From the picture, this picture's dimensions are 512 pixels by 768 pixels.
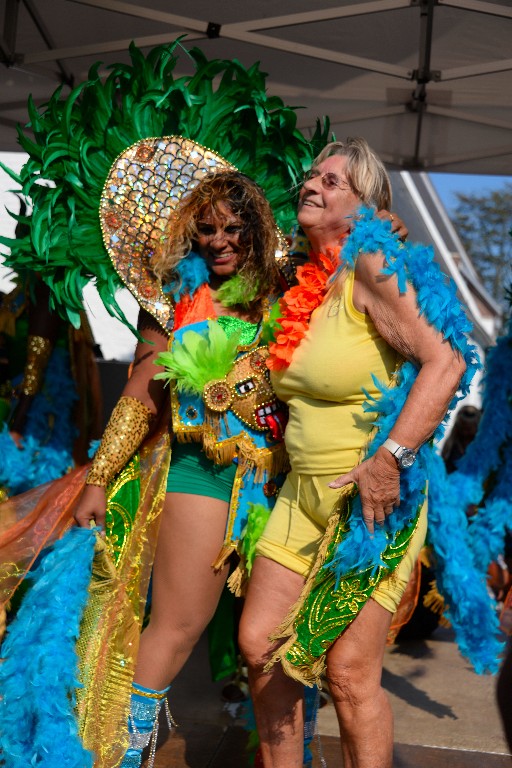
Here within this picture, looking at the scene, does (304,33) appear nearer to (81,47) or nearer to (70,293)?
(81,47)

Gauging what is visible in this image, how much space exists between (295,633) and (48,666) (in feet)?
2.31

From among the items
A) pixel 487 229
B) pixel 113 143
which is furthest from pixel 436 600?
pixel 487 229

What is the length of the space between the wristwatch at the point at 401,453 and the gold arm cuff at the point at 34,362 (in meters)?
2.33

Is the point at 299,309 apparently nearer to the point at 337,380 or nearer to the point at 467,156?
the point at 337,380

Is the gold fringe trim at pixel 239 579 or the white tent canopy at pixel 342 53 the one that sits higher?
the white tent canopy at pixel 342 53

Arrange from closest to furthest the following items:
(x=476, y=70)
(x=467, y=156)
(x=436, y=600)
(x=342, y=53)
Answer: (x=436, y=600) → (x=476, y=70) → (x=342, y=53) → (x=467, y=156)

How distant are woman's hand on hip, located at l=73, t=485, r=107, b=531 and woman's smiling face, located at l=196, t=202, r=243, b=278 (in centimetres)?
76

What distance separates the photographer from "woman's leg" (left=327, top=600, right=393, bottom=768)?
7.02ft

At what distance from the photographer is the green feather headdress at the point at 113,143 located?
279 centimetres

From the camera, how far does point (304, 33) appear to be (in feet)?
14.1

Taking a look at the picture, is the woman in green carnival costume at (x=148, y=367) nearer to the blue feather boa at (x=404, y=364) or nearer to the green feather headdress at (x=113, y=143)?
the green feather headdress at (x=113, y=143)

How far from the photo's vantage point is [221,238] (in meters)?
2.71

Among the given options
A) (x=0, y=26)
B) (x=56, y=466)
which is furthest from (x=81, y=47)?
(x=56, y=466)

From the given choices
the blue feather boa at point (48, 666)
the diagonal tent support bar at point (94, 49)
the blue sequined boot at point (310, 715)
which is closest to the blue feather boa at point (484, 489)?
the blue sequined boot at point (310, 715)
